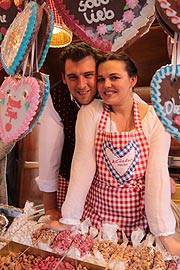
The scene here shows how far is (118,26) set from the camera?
574mm

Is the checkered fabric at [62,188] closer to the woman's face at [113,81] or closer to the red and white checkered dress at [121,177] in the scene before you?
the red and white checkered dress at [121,177]

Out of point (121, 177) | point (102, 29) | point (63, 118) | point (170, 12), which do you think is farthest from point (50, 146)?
point (170, 12)

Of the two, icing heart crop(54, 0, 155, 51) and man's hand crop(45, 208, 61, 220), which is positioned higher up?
icing heart crop(54, 0, 155, 51)

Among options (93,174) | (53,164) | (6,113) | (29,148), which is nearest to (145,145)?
(93,174)

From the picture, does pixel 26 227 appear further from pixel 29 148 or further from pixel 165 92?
pixel 29 148

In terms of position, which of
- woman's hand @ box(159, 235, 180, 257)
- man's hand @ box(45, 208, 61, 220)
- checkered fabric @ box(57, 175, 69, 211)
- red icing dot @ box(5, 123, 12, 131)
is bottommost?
woman's hand @ box(159, 235, 180, 257)

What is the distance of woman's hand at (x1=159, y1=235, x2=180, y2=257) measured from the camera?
2.93ft

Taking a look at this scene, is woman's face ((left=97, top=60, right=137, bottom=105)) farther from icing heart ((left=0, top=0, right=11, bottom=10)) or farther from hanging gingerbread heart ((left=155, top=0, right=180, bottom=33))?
hanging gingerbread heart ((left=155, top=0, right=180, bottom=33))

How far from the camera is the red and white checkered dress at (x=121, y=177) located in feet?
3.42

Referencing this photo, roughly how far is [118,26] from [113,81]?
0.44 m

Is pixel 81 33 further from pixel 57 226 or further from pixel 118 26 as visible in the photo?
pixel 57 226

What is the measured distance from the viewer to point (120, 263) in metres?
0.82

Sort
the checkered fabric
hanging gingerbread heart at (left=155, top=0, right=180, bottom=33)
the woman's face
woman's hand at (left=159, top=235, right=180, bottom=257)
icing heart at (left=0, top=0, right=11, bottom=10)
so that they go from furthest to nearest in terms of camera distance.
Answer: the checkered fabric, the woman's face, woman's hand at (left=159, top=235, right=180, bottom=257), icing heart at (left=0, top=0, right=11, bottom=10), hanging gingerbread heart at (left=155, top=0, right=180, bottom=33)

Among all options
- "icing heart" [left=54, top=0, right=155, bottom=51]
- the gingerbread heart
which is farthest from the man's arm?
the gingerbread heart
